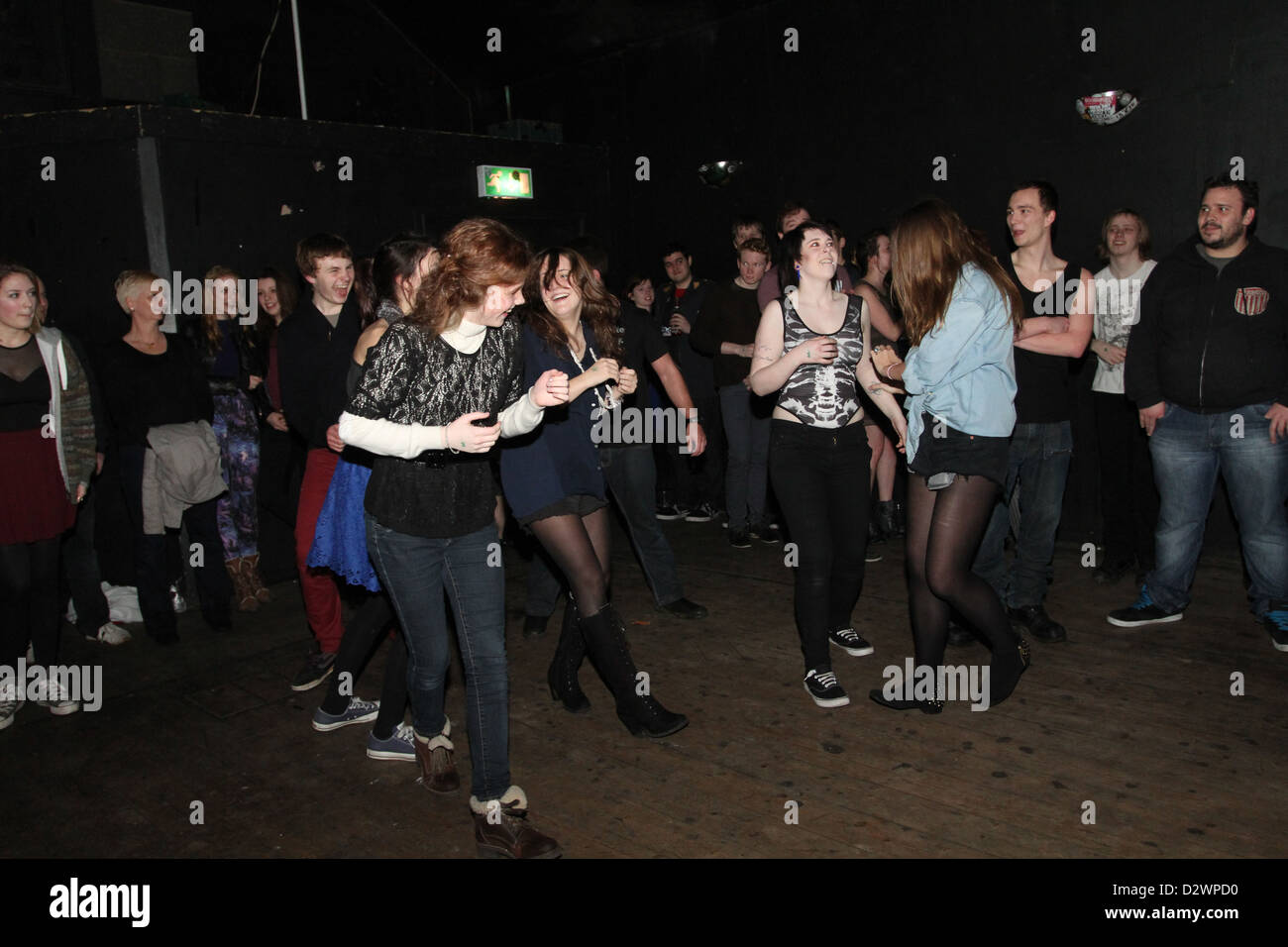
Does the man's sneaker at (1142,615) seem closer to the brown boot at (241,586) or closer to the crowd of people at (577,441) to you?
the crowd of people at (577,441)

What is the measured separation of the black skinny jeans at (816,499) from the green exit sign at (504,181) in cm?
510

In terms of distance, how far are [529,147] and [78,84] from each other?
11.4ft

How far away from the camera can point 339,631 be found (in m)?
4.75

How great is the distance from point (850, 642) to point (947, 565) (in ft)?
3.45

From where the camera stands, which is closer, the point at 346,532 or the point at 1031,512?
the point at 346,532

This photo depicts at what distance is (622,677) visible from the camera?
3.83 m

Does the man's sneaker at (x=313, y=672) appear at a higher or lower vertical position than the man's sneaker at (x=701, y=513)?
lower

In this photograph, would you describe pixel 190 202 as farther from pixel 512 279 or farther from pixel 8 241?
pixel 512 279

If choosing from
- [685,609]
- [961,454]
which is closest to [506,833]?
[961,454]

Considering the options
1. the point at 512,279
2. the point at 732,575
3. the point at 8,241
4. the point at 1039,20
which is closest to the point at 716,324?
the point at 732,575

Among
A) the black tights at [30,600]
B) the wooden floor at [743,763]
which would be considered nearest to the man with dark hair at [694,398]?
the wooden floor at [743,763]

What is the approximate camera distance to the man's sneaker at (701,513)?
769 cm

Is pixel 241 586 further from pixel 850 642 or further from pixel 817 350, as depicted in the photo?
pixel 817 350
